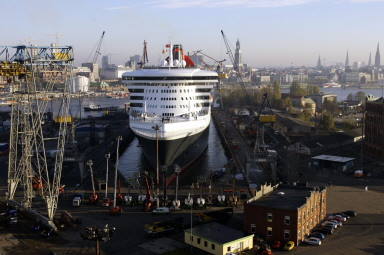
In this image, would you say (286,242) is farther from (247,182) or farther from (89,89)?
(89,89)

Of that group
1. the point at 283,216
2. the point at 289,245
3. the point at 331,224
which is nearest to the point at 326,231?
the point at 331,224

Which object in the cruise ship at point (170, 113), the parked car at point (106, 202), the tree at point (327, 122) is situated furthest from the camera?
the tree at point (327, 122)

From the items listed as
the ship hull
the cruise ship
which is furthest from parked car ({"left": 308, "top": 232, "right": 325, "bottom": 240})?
the ship hull

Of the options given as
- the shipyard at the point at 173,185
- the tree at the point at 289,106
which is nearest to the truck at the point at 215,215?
the shipyard at the point at 173,185

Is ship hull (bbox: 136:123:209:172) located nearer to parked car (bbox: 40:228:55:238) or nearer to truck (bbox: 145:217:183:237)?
truck (bbox: 145:217:183:237)

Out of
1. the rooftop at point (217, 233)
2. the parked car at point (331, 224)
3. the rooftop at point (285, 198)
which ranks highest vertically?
the rooftop at point (285, 198)

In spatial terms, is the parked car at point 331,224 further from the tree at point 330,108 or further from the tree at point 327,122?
the tree at point 330,108
